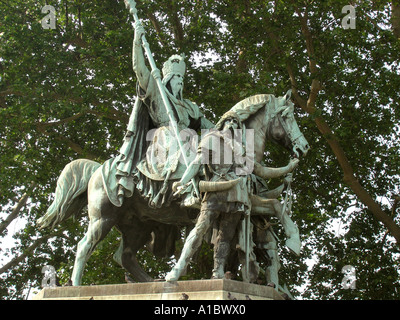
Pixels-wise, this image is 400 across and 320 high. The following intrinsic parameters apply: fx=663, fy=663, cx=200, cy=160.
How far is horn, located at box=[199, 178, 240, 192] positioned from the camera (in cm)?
766

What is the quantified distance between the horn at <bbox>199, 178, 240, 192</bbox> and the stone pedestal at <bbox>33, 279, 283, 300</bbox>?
45.7 inches

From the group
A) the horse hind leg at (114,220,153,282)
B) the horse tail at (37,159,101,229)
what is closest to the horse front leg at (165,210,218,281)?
the horse hind leg at (114,220,153,282)

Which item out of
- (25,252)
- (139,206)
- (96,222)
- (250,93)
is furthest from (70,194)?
(25,252)

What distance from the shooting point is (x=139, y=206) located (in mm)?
8945

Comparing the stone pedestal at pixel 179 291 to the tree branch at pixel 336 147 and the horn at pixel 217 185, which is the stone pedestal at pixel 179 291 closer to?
the horn at pixel 217 185

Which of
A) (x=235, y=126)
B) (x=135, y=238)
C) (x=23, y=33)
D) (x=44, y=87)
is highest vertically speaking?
(x=23, y=33)

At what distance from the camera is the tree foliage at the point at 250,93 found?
1403 centimetres

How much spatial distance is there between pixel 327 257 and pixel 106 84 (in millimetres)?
6432

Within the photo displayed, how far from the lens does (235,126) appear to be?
26.4 ft

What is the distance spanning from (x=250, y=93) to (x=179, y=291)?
6932 mm

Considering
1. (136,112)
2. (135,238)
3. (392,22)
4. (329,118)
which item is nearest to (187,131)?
(136,112)

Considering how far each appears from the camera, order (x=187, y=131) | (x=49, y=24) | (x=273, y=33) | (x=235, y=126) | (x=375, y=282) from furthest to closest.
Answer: (x=49, y=24) < (x=273, y=33) < (x=375, y=282) < (x=187, y=131) < (x=235, y=126)

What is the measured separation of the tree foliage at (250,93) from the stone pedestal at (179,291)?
619cm

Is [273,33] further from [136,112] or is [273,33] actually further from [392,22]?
[136,112]
